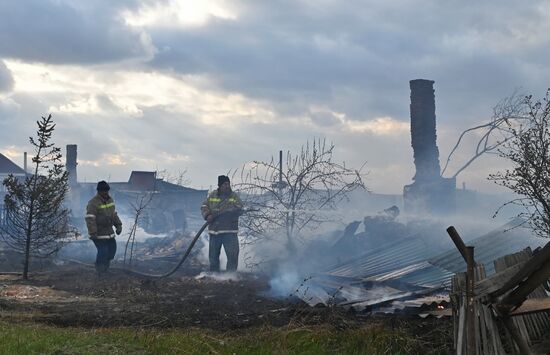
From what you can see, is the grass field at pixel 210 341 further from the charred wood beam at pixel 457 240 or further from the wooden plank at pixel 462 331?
the charred wood beam at pixel 457 240

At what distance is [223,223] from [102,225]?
262 cm

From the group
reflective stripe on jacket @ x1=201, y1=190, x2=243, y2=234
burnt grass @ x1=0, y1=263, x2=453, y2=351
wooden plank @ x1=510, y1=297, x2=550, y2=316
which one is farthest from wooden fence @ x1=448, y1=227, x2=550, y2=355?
reflective stripe on jacket @ x1=201, y1=190, x2=243, y2=234

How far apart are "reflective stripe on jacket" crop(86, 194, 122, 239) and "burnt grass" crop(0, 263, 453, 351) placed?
2.85 feet

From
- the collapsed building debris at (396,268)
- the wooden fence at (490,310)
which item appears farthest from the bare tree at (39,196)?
the wooden fence at (490,310)

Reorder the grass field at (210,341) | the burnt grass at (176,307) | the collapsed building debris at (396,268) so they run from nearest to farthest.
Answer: the grass field at (210,341)
the burnt grass at (176,307)
the collapsed building debris at (396,268)

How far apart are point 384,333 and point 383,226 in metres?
8.76

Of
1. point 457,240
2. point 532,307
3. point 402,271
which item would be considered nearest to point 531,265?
point 457,240

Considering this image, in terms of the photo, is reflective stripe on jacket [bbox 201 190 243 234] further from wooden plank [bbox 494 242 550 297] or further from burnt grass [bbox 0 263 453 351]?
wooden plank [bbox 494 242 550 297]

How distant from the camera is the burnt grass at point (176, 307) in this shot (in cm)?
708

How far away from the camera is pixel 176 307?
882 centimetres

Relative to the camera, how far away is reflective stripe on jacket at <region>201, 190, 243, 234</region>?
43.4 feet

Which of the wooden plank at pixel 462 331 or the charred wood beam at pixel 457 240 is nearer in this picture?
the charred wood beam at pixel 457 240

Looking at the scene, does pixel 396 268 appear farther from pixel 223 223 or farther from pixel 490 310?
pixel 490 310

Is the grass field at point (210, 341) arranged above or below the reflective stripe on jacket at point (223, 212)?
below
